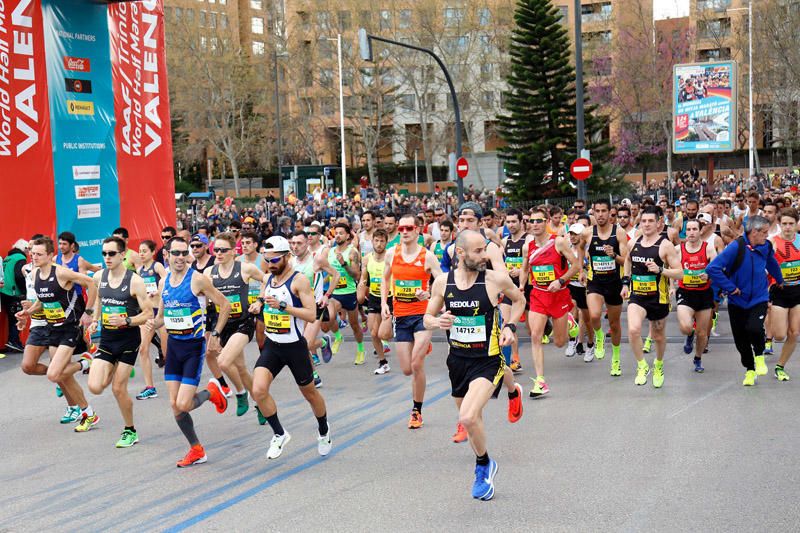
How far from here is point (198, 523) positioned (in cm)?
635

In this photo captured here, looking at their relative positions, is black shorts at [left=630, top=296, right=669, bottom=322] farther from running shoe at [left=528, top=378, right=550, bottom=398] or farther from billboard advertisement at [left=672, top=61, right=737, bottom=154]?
billboard advertisement at [left=672, top=61, right=737, bottom=154]

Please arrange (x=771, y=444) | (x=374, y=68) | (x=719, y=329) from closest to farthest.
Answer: (x=771, y=444) → (x=719, y=329) → (x=374, y=68)

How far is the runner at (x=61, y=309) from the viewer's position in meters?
9.58

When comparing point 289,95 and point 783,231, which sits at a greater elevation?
point 289,95

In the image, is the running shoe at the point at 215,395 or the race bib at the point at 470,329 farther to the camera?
the running shoe at the point at 215,395

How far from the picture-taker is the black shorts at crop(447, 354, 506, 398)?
7.02 metres

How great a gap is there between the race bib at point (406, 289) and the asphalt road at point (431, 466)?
3.77 ft

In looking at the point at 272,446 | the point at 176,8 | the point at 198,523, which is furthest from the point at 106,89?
the point at 176,8

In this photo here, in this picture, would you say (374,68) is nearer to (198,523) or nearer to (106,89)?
(106,89)

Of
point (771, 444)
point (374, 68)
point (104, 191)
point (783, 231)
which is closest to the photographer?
point (771, 444)

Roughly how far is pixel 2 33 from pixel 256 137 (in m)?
50.5

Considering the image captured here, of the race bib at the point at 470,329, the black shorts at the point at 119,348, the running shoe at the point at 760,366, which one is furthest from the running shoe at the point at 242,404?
the running shoe at the point at 760,366

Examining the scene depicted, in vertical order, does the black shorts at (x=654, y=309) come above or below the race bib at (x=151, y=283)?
below

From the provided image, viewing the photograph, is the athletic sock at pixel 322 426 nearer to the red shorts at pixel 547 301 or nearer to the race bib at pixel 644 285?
the red shorts at pixel 547 301
